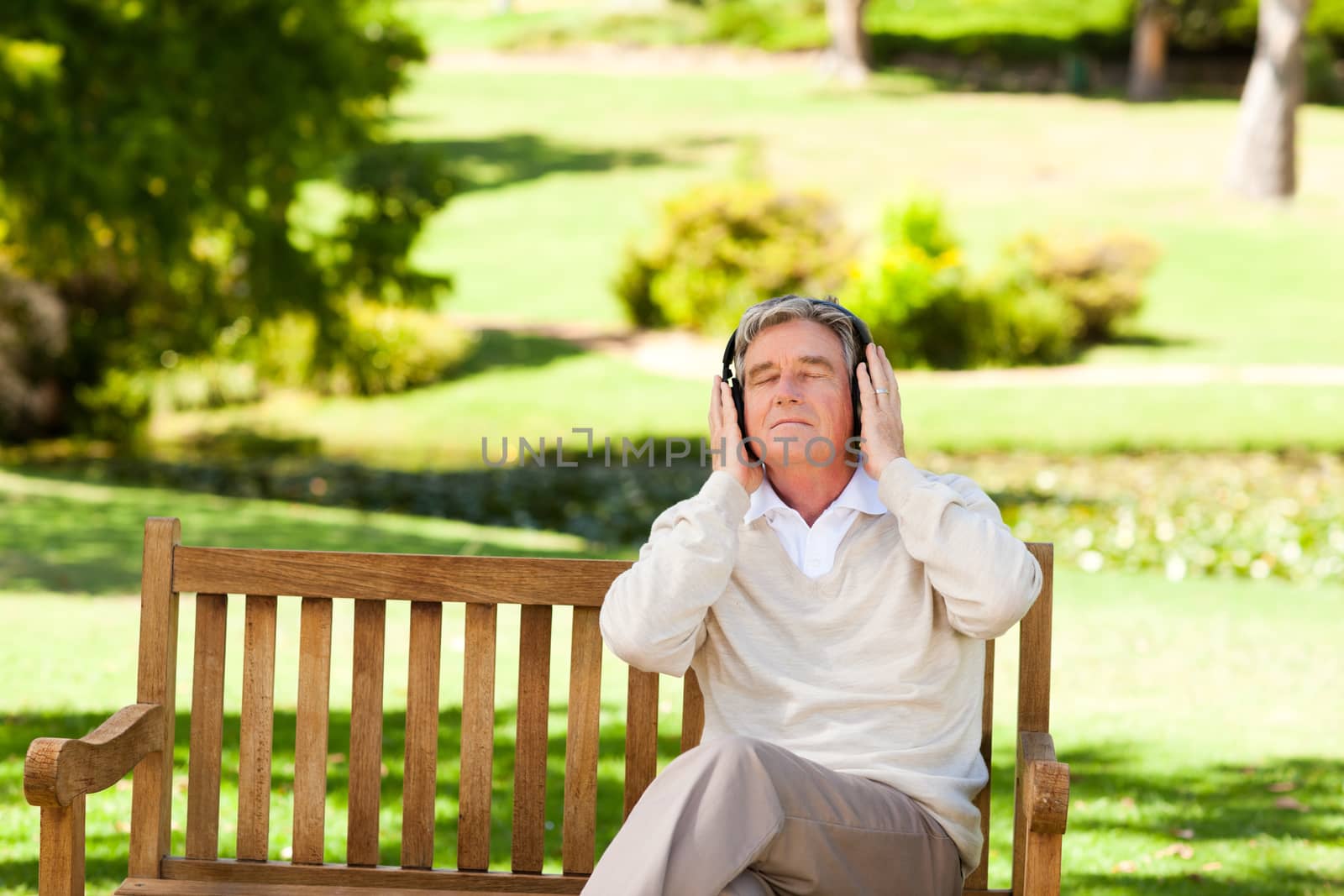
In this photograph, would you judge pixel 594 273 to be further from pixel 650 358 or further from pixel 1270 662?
pixel 1270 662

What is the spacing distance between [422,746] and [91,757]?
0.66 metres

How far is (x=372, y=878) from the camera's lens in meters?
3.14

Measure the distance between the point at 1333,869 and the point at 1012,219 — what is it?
24372mm

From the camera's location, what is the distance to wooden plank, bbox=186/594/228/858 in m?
3.15

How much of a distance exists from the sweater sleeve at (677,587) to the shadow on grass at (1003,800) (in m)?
1.35

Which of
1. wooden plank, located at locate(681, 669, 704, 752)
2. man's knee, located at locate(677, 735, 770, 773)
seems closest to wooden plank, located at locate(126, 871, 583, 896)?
wooden plank, located at locate(681, 669, 704, 752)

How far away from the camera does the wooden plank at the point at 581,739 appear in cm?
310

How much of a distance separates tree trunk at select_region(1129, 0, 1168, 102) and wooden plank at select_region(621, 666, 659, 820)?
132ft

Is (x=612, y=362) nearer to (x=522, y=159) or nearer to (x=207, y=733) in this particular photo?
(x=522, y=159)

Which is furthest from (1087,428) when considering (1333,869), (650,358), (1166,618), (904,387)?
(1333,869)

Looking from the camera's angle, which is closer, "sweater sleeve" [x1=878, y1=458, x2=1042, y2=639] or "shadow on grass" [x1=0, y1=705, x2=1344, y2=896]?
"sweater sleeve" [x1=878, y1=458, x2=1042, y2=639]

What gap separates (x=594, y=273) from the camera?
26953mm

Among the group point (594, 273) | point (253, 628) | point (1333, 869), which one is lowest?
point (1333, 869)

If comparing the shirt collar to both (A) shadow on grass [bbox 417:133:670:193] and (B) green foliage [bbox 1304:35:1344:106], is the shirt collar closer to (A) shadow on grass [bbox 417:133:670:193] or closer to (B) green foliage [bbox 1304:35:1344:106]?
(A) shadow on grass [bbox 417:133:670:193]
